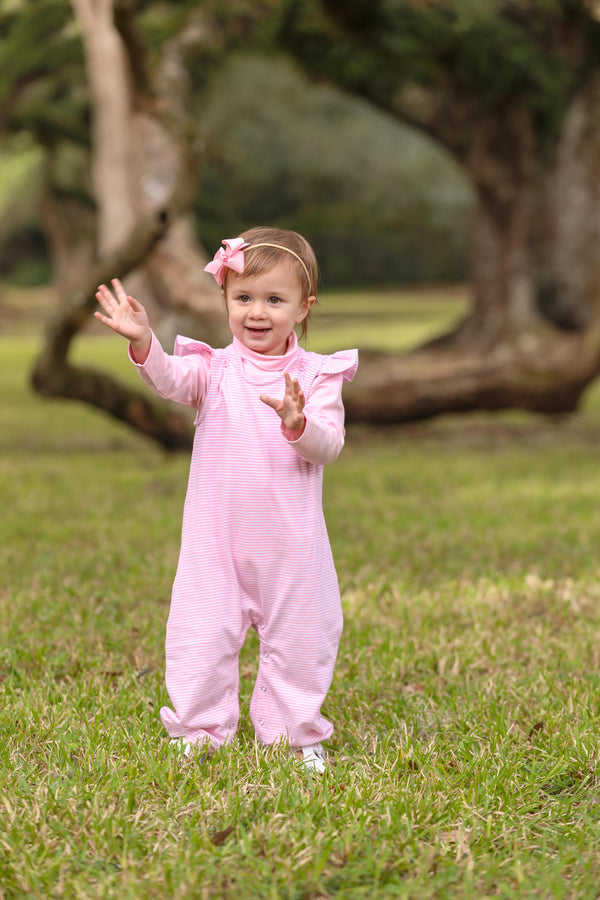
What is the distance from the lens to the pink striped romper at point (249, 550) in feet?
9.55

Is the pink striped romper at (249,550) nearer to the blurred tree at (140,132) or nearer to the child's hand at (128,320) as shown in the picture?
the child's hand at (128,320)

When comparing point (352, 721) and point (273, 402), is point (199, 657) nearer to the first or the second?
point (352, 721)

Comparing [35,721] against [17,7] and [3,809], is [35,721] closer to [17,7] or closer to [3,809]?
[3,809]

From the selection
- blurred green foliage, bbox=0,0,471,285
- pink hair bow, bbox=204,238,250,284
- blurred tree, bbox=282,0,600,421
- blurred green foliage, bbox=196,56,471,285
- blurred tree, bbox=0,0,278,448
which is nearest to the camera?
pink hair bow, bbox=204,238,250,284

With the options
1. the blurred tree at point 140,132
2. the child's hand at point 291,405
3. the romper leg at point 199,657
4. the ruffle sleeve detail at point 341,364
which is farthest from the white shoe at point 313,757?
the blurred tree at point 140,132

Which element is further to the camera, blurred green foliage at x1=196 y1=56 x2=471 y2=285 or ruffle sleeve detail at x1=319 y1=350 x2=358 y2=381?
blurred green foliage at x1=196 y1=56 x2=471 y2=285

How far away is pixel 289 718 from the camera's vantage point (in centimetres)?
298

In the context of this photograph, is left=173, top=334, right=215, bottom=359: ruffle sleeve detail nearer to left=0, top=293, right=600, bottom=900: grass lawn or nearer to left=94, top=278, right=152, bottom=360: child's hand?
left=94, top=278, right=152, bottom=360: child's hand

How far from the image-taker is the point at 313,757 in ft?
9.76

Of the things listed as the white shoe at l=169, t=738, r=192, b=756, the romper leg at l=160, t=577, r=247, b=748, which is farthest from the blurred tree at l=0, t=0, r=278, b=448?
the white shoe at l=169, t=738, r=192, b=756

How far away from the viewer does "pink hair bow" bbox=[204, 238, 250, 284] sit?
286cm

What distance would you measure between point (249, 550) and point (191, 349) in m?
0.58

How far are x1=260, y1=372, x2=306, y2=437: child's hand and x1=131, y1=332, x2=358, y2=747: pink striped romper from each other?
0.17 meters

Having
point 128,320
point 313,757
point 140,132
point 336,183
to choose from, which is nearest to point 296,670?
point 313,757
